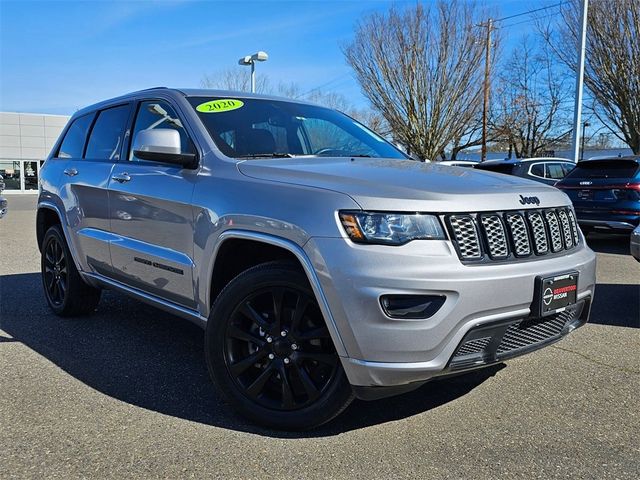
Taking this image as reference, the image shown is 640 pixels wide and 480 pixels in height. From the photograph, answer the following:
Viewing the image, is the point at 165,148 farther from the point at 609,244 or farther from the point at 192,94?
the point at 609,244

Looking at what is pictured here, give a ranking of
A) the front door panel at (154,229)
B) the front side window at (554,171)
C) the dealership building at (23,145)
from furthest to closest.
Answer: the dealership building at (23,145)
the front side window at (554,171)
the front door panel at (154,229)

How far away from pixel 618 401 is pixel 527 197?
143 cm

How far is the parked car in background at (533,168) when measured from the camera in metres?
12.7

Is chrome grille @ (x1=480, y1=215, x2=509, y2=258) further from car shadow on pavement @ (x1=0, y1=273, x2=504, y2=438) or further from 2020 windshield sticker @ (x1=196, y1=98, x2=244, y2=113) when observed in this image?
2020 windshield sticker @ (x1=196, y1=98, x2=244, y2=113)

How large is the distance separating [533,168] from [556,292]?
1097 centimetres

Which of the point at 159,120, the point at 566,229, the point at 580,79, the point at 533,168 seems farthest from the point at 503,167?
the point at 159,120

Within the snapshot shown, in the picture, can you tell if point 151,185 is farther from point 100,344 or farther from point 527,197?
point 527,197

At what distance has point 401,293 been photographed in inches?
99.7

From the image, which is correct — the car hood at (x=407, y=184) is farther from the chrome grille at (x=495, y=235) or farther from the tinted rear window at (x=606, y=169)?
the tinted rear window at (x=606, y=169)

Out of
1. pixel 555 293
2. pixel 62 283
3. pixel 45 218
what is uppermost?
pixel 45 218

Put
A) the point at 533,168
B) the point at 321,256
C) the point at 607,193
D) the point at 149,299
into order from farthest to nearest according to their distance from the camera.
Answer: the point at 533,168
the point at 607,193
the point at 149,299
the point at 321,256

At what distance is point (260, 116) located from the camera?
158 inches

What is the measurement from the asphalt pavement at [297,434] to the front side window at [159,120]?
151 centimetres

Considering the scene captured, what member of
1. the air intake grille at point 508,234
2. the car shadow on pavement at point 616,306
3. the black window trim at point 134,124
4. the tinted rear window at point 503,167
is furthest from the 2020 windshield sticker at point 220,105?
→ the tinted rear window at point 503,167
